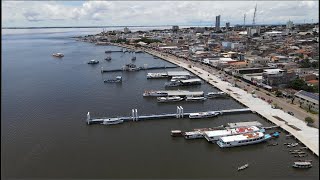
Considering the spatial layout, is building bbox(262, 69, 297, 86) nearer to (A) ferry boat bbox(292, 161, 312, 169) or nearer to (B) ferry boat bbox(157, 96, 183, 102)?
(B) ferry boat bbox(157, 96, 183, 102)

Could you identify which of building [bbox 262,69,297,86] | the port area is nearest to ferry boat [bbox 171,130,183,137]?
the port area

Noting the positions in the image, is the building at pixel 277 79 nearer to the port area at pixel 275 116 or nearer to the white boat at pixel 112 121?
the port area at pixel 275 116

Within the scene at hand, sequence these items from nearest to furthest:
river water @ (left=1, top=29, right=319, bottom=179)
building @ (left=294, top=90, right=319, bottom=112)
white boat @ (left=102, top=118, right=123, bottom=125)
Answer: river water @ (left=1, top=29, right=319, bottom=179)
white boat @ (left=102, top=118, right=123, bottom=125)
building @ (left=294, top=90, right=319, bottom=112)

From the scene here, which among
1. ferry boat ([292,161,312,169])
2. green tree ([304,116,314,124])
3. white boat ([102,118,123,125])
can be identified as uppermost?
green tree ([304,116,314,124])

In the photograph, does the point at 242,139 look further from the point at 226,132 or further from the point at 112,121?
the point at 112,121

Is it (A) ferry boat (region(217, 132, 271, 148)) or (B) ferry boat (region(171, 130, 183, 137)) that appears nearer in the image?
(A) ferry boat (region(217, 132, 271, 148))

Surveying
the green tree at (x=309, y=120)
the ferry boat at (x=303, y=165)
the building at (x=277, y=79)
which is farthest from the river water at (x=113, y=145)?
the building at (x=277, y=79)

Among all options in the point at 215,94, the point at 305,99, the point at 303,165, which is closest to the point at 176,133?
the point at 303,165
